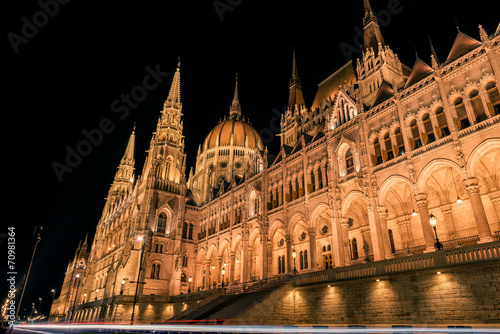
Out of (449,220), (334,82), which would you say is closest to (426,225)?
(449,220)

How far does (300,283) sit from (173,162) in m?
38.0

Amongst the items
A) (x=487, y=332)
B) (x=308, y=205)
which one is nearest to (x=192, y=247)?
(x=308, y=205)

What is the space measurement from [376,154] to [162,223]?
112ft

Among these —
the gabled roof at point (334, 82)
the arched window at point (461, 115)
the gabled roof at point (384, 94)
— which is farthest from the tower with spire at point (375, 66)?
the arched window at point (461, 115)

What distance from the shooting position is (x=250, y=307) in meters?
22.9

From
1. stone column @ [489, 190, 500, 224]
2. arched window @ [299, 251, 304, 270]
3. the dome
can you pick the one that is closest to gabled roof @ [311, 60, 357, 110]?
the dome

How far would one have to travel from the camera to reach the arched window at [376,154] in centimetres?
2911

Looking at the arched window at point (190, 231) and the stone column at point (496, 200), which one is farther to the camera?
the arched window at point (190, 231)

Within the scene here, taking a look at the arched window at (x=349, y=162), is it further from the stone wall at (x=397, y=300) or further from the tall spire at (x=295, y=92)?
the tall spire at (x=295, y=92)

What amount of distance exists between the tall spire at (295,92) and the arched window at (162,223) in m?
31.0

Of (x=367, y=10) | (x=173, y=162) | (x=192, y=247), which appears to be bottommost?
(x=192, y=247)

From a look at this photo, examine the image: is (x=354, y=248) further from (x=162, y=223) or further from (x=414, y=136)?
(x=162, y=223)

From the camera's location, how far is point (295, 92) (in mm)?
65812

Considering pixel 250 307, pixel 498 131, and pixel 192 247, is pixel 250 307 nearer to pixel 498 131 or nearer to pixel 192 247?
pixel 498 131
